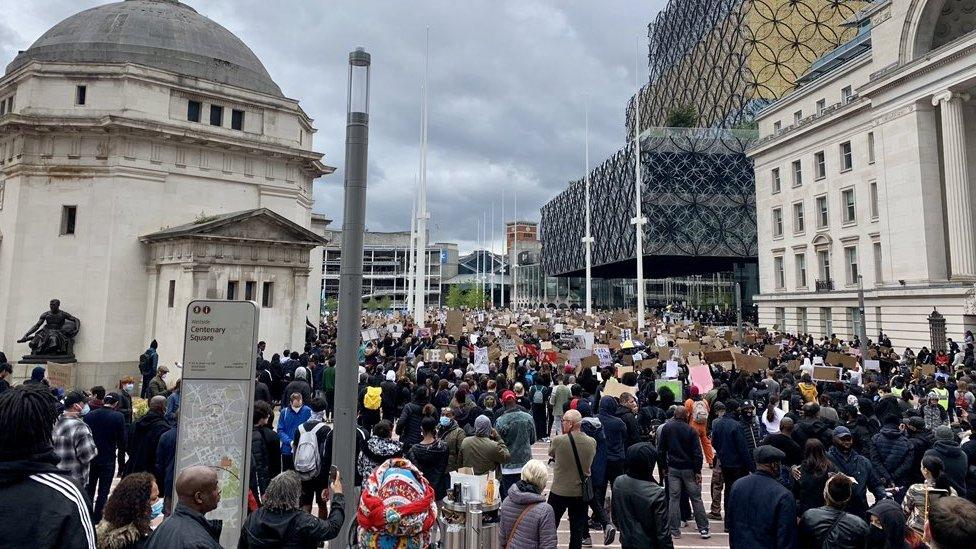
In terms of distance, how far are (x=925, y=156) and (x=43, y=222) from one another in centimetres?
4582

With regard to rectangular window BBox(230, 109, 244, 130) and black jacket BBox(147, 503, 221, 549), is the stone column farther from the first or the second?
black jacket BBox(147, 503, 221, 549)

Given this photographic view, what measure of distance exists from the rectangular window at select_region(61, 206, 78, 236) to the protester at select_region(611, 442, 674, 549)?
92.9 feet

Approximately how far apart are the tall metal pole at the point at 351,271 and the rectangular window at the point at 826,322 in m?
42.7

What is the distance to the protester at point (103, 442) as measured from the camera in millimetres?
7789

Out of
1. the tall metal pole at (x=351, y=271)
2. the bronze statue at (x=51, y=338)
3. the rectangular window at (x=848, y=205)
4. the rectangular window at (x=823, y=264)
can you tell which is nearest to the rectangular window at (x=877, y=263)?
the rectangular window at (x=848, y=205)

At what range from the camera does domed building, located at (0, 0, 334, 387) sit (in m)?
23.9

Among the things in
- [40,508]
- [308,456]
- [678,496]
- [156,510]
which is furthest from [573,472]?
[40,508]

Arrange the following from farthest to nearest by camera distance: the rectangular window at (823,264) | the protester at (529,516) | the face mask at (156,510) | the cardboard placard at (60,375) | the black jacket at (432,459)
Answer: the rectangular window at (823,264), the cardboard placard at (60,375), the black jacket at (432,459), the protester at (529,516), the face mask at (156,510)

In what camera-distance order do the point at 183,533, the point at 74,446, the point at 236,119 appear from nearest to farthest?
1. the point at 183,533
2. the point at 74,446
3. the point at 236,119

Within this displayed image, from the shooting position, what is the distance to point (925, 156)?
32.5 meters

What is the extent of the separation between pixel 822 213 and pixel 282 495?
46994mm

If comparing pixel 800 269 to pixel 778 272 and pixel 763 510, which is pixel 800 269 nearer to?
pixel 778 272

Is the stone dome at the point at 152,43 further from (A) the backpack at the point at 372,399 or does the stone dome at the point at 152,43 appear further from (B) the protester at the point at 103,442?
(B) the protester at the point at 103,442

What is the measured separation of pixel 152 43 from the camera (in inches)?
1123
